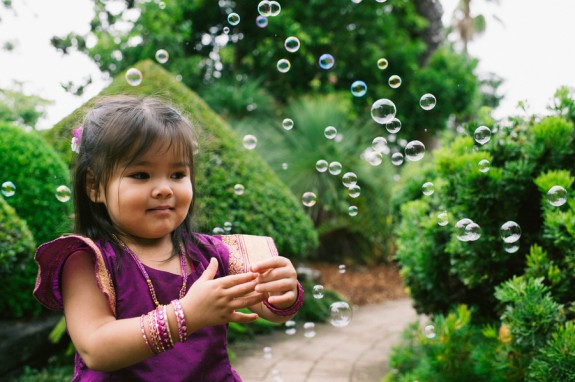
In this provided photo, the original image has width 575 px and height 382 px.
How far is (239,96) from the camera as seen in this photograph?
Result: 10469mm

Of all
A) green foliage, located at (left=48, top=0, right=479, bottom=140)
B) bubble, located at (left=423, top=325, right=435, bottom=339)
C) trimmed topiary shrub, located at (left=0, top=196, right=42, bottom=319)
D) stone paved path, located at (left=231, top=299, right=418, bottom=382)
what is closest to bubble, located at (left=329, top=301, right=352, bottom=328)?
bubble, located at (left=423, top=325, right=435, bottom=339)

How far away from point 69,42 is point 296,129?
4.37 m

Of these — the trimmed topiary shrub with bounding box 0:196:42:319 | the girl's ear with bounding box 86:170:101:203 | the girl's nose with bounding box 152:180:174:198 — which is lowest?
the trimmed topiary shrub with bounding box 0:196:42:319

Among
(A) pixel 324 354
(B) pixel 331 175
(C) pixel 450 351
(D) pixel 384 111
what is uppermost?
(D) pixel 384 111

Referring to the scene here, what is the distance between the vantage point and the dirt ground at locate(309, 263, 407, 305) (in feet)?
26.4

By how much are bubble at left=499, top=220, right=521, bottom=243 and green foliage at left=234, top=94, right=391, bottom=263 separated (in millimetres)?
6281

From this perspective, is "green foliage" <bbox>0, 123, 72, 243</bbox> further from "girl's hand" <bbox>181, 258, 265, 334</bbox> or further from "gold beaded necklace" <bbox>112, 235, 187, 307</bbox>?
"girl's hand" <bbox>181, 258, 265, 334</bbox>

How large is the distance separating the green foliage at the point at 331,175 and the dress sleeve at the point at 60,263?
23.8 ft

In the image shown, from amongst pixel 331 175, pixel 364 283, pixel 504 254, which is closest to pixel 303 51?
pixel 331 175

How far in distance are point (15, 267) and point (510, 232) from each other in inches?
113

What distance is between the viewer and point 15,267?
3.46 m

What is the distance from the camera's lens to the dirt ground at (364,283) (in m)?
8.05

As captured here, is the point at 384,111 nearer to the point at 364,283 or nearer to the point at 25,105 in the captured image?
the point at 364,283

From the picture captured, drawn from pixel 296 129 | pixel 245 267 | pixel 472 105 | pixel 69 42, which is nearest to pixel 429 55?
pixel 472 105
